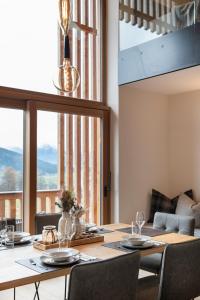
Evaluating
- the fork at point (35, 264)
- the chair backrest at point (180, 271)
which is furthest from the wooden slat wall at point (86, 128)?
the chair backrest at point (180, 271)

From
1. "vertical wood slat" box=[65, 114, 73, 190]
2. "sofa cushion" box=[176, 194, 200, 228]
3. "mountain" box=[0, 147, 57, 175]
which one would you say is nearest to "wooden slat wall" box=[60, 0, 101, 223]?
"vertical wood slat" box=[65, 114, 73, 190]

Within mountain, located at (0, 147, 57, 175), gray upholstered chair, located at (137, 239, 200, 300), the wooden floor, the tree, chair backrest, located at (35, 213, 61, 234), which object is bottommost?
the wooden floor

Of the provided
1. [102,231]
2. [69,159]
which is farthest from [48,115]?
[102,231]

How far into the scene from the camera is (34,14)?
14.4ft

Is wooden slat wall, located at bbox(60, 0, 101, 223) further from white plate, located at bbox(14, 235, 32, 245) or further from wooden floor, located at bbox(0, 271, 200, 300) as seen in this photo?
white plate, located at bbox(14, 235, 32, 245)

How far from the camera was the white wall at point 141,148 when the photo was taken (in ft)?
16.2

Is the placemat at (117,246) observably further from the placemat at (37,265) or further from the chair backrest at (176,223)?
the chair backrest at (176,223)

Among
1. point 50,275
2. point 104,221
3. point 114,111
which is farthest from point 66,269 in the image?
point 114,111

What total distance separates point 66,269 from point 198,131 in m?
3.54

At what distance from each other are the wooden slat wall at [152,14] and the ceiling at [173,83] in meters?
0.53

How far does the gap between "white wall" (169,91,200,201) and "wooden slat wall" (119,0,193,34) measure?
1211 mm

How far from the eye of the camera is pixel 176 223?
3305mm

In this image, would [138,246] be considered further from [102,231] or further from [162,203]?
[162,203]

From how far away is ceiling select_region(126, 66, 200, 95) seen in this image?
4242 mm
